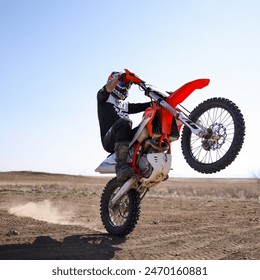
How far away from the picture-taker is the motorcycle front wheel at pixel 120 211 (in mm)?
6172

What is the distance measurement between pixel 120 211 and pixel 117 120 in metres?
1.54

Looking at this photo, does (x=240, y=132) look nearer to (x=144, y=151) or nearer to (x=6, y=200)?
(x=144, y=151)

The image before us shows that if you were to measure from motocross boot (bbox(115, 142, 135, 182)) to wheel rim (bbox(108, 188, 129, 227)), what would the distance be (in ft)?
1.55

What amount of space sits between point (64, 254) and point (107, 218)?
78.0 inches

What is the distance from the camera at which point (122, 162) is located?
626 centimetres

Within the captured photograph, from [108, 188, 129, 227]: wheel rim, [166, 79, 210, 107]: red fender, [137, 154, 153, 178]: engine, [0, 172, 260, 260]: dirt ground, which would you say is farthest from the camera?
[108, 188, 129, 227]: wheel rim

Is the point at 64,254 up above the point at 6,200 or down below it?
above

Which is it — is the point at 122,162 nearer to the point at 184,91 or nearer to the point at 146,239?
the point at 146,239

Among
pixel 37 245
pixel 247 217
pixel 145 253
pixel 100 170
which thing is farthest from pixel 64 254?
pixel 247 217

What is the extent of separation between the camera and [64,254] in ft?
15.7

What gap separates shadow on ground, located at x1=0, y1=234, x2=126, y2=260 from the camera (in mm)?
4691

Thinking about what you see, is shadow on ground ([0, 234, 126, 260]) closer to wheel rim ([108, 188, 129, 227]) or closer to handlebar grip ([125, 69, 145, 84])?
wheel rim ([108, 188, 129, 227])

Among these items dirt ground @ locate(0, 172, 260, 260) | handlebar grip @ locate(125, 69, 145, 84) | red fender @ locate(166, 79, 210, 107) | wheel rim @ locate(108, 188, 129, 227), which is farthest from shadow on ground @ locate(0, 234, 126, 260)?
handlebar grip @ locate(125, 69, 145, 84)

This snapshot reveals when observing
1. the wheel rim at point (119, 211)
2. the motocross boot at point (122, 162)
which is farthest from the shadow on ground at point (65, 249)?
the motocross boot at point (122, 162)
